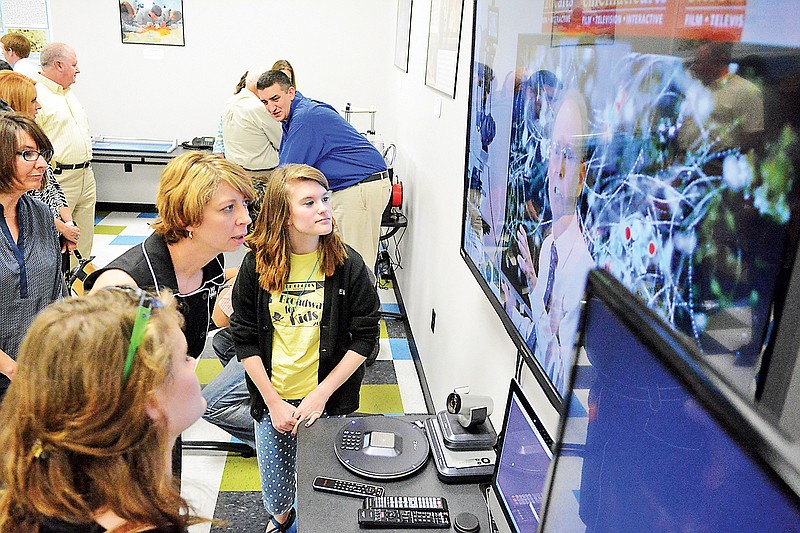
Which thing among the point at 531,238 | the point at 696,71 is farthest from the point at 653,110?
the point at 531,238

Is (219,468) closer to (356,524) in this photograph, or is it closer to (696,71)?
(356,524)

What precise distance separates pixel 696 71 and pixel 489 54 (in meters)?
1.03

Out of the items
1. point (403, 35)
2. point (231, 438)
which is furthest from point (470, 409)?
point (403, 35)

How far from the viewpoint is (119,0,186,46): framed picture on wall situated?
572 centimetres

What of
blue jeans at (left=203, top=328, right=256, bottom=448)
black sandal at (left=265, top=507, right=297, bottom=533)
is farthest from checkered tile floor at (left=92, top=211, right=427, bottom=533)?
blue jeans at (left=203, top=328, right=256, bottom=448)

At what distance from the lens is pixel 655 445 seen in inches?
22.0

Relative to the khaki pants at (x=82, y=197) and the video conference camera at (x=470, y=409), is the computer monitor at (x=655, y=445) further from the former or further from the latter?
the khaki pants at (x=82, y=197)

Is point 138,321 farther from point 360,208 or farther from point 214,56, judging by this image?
point 214,56

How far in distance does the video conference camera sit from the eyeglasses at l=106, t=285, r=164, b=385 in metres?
0.84

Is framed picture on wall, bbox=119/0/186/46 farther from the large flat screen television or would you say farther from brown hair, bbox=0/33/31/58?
the large flat screen television

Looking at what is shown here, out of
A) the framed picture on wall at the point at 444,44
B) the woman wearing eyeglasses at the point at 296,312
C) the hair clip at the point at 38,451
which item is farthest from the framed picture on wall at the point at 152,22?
the hair clip at the point at 38,451

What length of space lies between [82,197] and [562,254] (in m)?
4.15

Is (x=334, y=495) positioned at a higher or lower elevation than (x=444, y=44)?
lower

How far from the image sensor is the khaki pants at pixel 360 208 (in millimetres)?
3824
